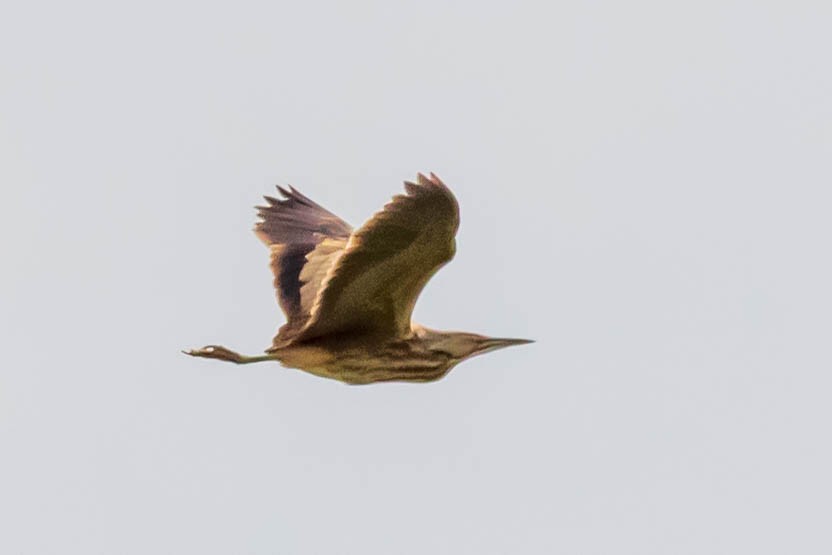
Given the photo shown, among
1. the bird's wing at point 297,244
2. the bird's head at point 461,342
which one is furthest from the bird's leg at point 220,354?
the bird's head at point 461,342

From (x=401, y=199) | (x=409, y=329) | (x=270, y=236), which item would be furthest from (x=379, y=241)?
(x=270, y=236)

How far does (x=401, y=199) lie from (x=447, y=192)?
171 mm

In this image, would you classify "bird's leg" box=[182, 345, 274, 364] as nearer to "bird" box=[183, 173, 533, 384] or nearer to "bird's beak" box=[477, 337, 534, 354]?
"bird" box=[183, 173, 533, 384]

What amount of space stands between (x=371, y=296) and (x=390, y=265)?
0.82 ft

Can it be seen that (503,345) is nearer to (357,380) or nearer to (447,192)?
(357,380)

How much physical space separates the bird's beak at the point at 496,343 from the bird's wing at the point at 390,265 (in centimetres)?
45

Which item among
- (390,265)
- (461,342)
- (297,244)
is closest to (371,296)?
(390,265)

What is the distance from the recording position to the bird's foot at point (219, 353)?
732 cm

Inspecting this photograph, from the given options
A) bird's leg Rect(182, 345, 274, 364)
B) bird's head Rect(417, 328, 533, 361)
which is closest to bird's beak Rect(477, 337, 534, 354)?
bird's head Rect(417, 328, 533, 361)

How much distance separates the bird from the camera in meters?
6.59

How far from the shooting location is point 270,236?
8.06 m

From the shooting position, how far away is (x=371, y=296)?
704 centimetres

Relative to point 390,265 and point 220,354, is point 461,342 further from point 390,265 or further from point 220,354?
point 220,354

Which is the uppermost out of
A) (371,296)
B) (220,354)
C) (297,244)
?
(297,244)
